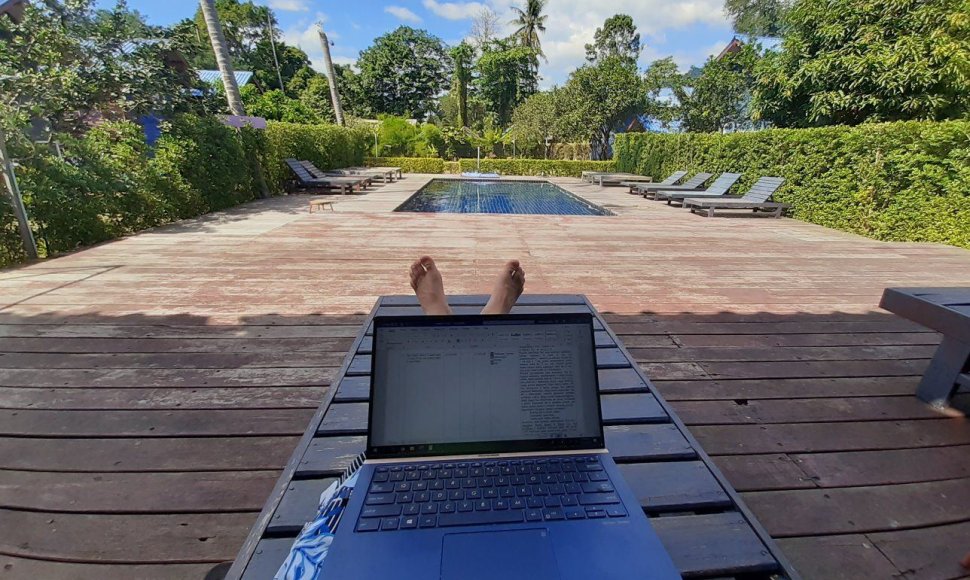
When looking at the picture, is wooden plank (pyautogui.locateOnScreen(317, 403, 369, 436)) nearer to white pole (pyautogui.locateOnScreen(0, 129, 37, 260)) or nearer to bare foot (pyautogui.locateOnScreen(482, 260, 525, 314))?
bare foot (pyautogui.locateOnScreen(482, 260, 525, 314))

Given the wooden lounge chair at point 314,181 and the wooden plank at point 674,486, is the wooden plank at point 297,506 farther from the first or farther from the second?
the wooden lounge chair at point 314,181

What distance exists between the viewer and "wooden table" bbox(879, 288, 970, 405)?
71.5 inches

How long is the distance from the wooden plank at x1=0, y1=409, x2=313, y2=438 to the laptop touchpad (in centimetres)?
130

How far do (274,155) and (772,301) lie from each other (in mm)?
10330

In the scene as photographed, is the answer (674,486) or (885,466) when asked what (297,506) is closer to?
(674,486)

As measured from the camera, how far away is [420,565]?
616 millimetres

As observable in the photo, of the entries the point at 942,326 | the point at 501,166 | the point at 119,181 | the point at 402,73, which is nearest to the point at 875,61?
the point at 942,326

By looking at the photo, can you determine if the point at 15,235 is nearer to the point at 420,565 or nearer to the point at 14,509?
the point at 14,509

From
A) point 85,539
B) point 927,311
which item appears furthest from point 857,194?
point 85,539

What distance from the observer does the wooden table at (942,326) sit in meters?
1.82

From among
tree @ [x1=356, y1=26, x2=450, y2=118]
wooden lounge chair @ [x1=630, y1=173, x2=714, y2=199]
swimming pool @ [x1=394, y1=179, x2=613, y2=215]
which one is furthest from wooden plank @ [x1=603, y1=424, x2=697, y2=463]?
tree @ [x1=356, y1=26, x2=450, y2=118]

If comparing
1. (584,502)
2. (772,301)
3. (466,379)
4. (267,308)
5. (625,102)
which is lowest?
(772,301)

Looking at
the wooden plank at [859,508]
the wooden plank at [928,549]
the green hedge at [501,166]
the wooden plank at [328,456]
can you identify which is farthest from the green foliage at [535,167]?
the wooden plank at [328,456]

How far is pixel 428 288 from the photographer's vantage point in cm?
156
